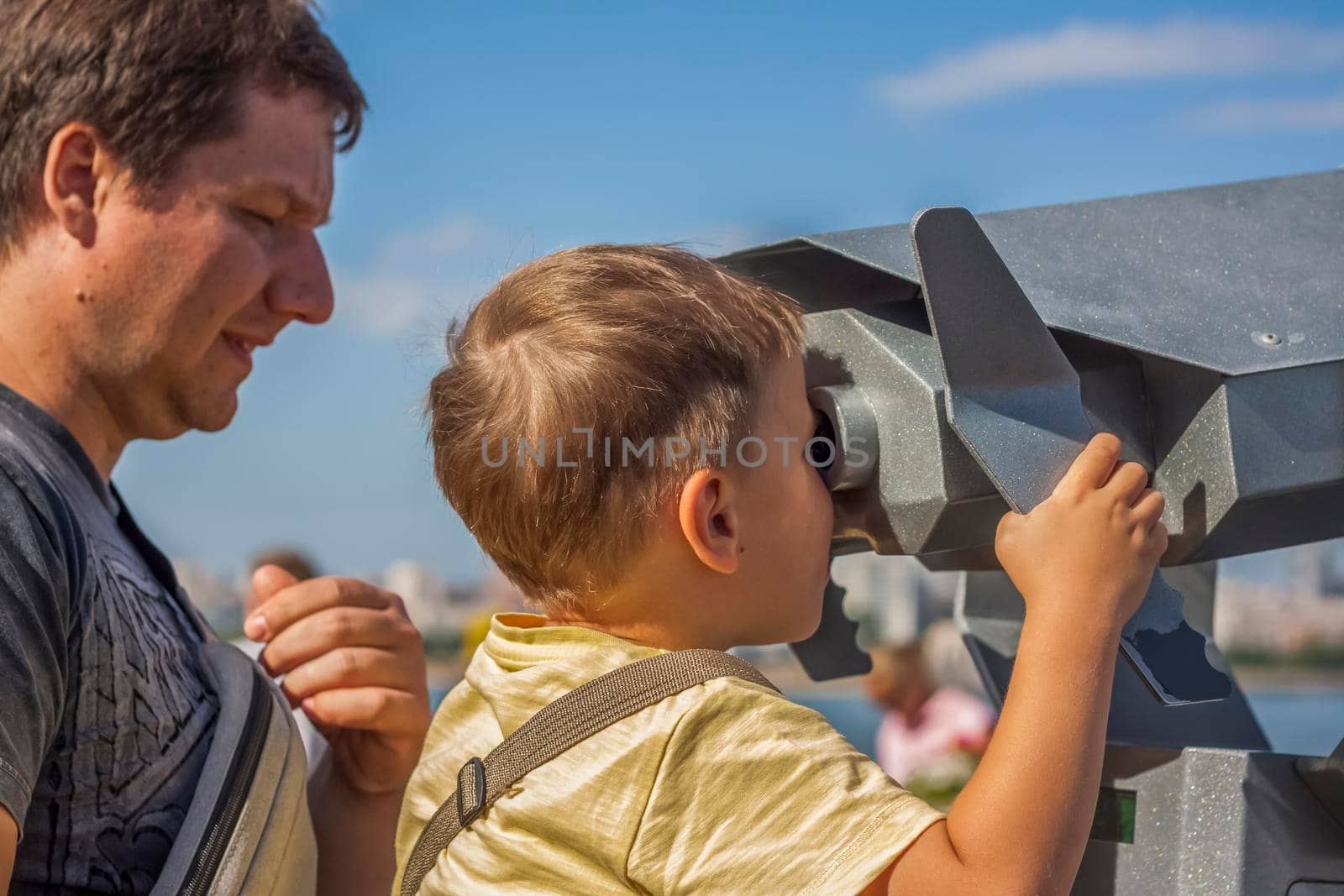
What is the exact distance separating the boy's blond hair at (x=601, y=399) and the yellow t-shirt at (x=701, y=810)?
A: 0.43ft

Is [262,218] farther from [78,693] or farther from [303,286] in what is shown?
[78,693]

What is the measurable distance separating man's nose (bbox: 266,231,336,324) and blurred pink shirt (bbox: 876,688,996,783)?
355 cm

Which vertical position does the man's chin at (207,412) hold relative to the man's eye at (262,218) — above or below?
below

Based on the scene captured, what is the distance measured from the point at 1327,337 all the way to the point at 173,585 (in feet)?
3.83

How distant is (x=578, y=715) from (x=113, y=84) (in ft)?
2.66

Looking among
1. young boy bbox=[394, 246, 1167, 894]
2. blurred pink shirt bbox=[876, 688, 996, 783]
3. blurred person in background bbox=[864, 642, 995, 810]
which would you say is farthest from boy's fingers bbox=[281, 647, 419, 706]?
blurred pink shirt bbox=[876, 688, 996, 783]

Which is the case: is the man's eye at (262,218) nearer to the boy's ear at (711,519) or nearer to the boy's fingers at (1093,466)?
the boy's ear at (711,519)

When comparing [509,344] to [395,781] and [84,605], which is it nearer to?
[84,605]

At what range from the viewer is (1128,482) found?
0.97 m

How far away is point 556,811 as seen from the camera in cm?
100

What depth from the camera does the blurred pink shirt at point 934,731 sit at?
480 centimetres

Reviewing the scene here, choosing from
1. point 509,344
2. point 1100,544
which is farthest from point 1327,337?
point 509,344

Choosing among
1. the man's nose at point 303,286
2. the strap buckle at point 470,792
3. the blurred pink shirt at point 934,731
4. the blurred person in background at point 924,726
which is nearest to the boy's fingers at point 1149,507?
the strap buckle at point 470,792

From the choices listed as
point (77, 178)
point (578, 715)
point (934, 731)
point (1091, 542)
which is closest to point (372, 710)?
point (578, 715)
